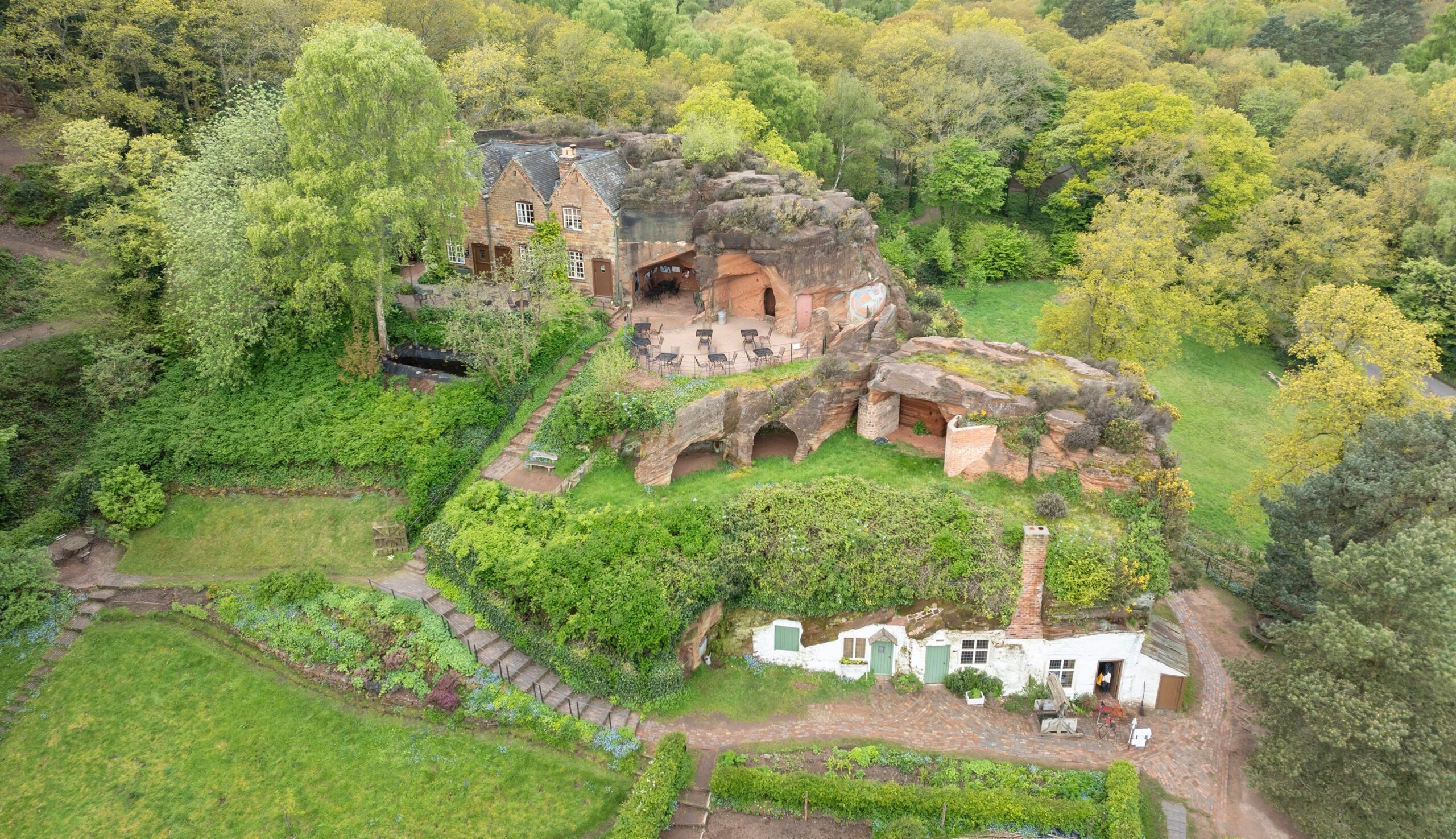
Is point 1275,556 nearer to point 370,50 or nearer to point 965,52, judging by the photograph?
point 370,50

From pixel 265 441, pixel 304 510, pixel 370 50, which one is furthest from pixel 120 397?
pixel 370 50

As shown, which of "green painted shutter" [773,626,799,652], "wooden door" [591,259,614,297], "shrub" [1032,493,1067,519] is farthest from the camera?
"wooden door" [591,259,614,297]

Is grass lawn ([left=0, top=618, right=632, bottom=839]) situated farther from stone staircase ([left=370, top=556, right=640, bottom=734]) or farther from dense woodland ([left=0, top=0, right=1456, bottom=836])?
dense woodland ([left=0, top=0, right=1456, bottom=836])

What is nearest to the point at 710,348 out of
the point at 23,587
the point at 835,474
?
the point at 835,474

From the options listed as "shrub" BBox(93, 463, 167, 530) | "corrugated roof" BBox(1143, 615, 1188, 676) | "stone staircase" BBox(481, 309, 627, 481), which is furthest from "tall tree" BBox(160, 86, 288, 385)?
"corrugated roof" BBox(1143, 615, 1188, 676)

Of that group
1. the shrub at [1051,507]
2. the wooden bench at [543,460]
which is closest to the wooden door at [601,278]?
the wooden bench at [543,460]

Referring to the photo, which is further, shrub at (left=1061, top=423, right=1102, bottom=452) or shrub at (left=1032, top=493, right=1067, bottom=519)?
shrub at (left=1061, top=423, right=1102, bottom=452)

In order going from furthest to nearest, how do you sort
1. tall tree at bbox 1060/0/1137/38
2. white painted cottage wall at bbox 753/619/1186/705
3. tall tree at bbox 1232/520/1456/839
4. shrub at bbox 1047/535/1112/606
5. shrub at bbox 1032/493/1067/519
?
tall tree at bbox 1060/0/1137/38, shrub at bbox 1032/493/1067/519, white painted cottage wall at bbox 753/619/1186/705, shrub at bbox 1047/535/1112/606, tall tree at bbox 1232/520/1456/839
